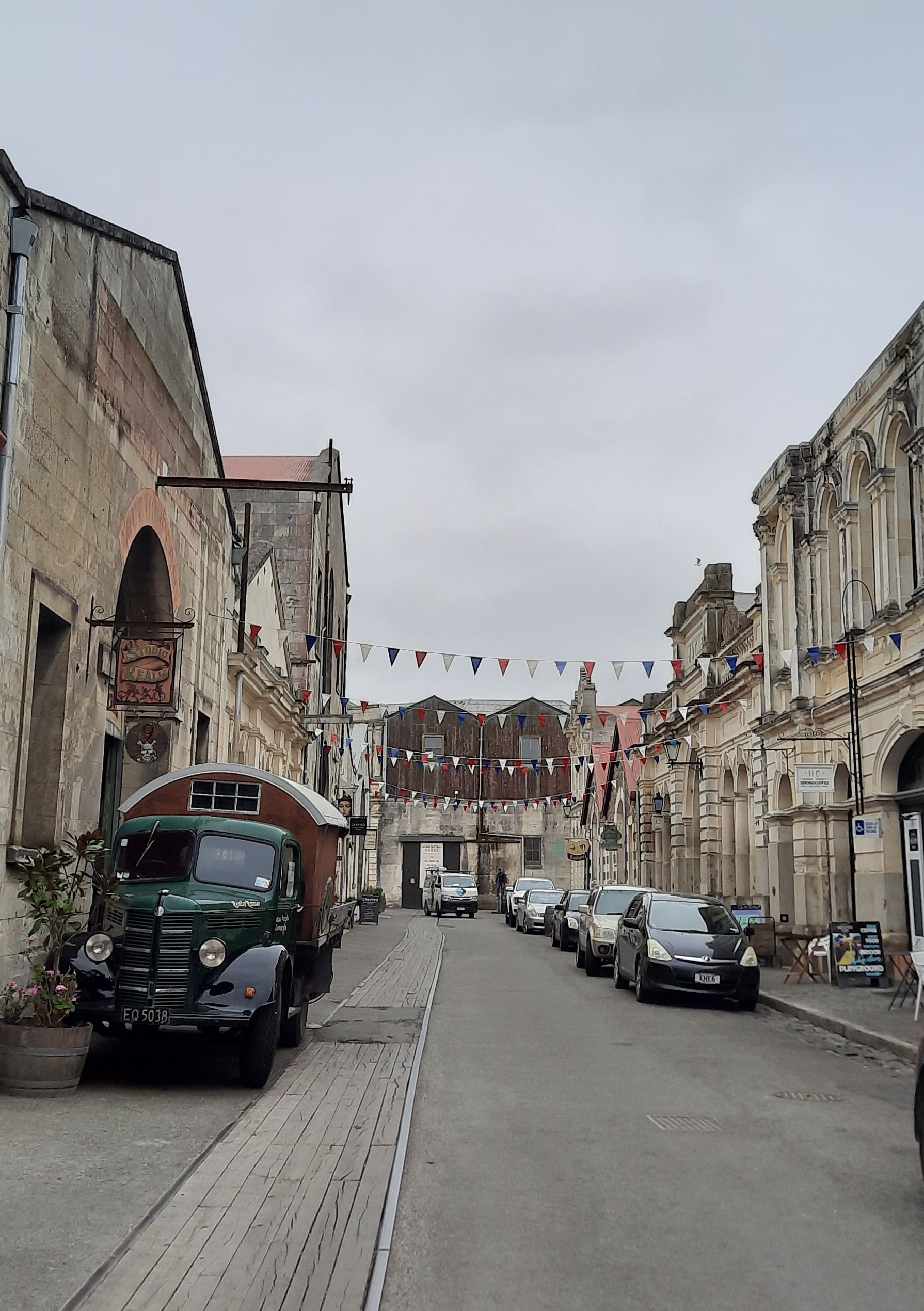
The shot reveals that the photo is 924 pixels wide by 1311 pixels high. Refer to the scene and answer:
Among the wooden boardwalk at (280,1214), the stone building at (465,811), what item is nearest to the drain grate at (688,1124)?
the wooden boardwalk at (280,1214)

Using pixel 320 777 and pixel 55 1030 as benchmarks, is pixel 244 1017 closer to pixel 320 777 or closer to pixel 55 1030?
pixel 55 1030

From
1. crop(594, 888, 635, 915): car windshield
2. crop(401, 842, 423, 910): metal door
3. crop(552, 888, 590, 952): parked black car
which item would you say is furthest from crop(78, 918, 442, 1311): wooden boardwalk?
crop(401, 842, 423, 910): metal door

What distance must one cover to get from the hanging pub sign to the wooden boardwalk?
6.09 m

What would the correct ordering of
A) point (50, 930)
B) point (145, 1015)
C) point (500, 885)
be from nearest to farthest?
point (145, 1015), point (50, 930), point (500, 885)

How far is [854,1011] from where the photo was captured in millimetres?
16125

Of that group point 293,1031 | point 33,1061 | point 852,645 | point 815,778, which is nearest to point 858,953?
point 815,778

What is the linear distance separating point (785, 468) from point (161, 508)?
13688 millimetres

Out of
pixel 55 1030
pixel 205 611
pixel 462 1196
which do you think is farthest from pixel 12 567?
pixel 205 611

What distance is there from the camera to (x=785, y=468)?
25203 mm

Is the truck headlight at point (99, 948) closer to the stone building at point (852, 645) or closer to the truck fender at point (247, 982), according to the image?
the truck fender at point (247, 982)

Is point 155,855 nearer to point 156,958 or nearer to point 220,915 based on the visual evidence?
point 220,915

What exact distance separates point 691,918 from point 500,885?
5125cm

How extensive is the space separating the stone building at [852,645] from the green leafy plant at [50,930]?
1278 centimetres

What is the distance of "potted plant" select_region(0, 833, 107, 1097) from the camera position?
29.6 feet
